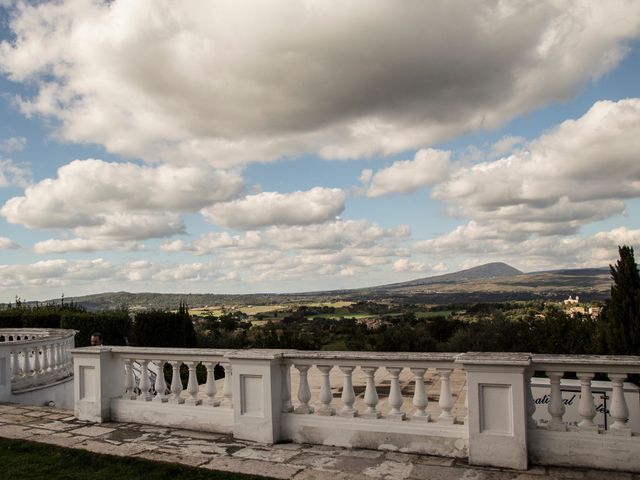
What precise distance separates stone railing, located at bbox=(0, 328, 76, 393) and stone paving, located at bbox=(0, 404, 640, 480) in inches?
145

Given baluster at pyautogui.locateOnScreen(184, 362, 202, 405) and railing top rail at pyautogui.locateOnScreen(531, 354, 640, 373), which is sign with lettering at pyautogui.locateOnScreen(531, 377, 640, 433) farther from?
baluster at pyautogui.locateOnScreen(184, 362, 202, 405)

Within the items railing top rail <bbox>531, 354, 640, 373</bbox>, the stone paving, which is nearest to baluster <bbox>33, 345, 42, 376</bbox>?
the stone paving

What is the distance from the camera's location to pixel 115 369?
7.37 meters

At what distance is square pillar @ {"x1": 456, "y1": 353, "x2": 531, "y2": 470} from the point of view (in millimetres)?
4832

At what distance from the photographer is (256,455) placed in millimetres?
5477

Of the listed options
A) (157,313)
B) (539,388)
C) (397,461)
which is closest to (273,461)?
(397,461)

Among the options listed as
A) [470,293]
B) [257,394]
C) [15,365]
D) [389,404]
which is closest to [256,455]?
[257,394]

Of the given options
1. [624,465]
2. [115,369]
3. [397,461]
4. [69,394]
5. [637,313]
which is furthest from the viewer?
[69,394]

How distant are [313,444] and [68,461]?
8.50ft

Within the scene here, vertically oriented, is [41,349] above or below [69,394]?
above

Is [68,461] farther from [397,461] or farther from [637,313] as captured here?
[637,313]

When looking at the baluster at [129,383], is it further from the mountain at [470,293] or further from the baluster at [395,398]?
the mountain at [470,293]

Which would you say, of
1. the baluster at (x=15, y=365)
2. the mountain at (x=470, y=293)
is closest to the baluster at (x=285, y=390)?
the baluster at (x=15, y=365)

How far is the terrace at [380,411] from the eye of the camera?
4828 millimetres
